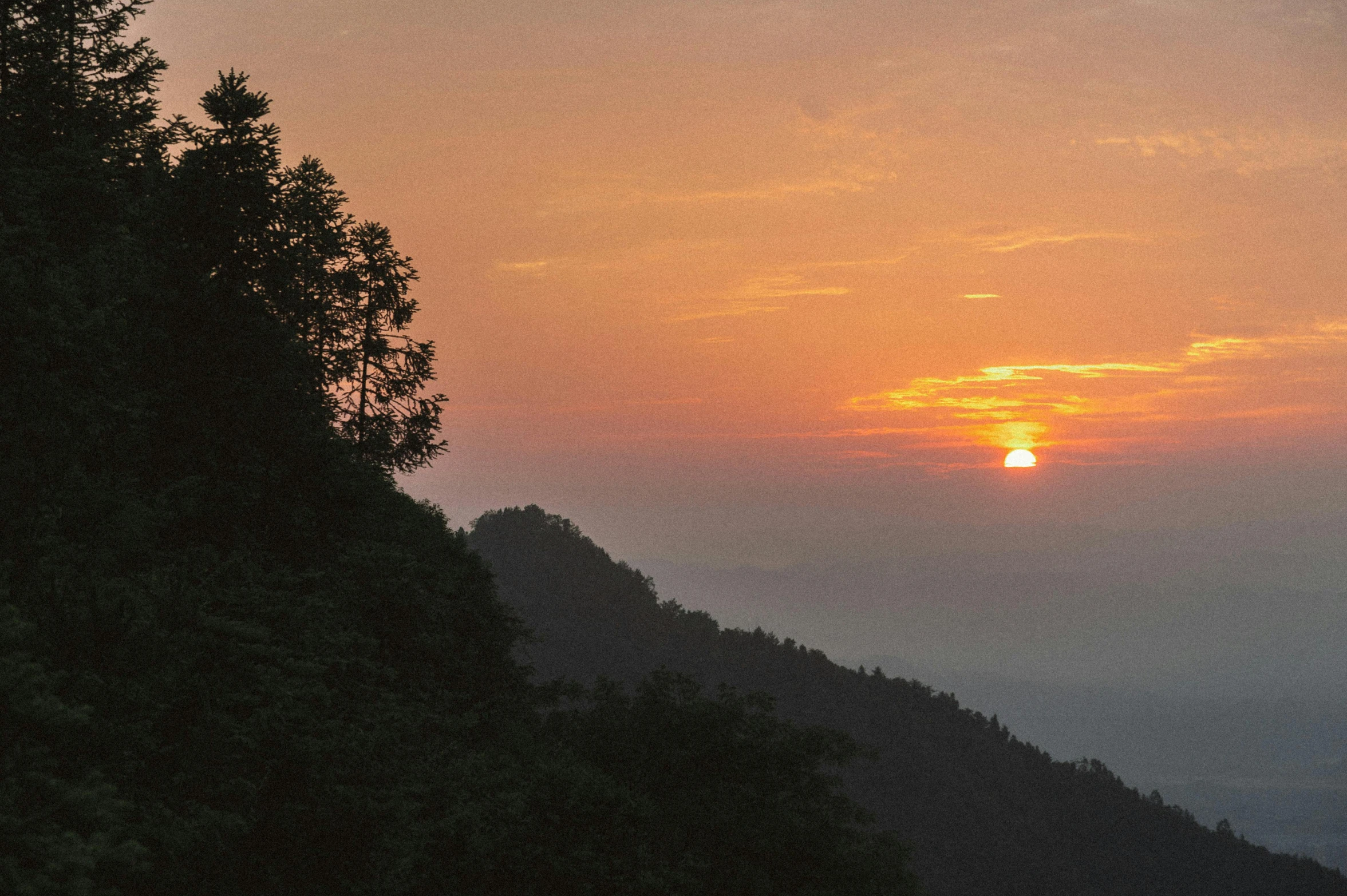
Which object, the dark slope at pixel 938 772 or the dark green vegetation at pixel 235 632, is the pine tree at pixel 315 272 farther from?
the dark slope at pixel 938 772

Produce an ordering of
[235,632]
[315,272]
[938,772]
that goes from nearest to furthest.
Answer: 1. [235,632]
2. [315,272]
3. [938,772]

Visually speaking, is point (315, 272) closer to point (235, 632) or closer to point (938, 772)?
point (235, 632)

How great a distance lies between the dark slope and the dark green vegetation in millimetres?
93076

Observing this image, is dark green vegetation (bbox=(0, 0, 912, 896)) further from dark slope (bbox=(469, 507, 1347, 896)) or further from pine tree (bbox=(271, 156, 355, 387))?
dark slope (bbox=(469, 507, 1347, 896))

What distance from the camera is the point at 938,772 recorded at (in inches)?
5571

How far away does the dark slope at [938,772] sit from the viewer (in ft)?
429

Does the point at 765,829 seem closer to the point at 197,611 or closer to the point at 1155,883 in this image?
the point at 197,611

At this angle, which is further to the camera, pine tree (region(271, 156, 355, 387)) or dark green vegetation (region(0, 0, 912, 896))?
pine tree (region(271, 156, 355, 387))

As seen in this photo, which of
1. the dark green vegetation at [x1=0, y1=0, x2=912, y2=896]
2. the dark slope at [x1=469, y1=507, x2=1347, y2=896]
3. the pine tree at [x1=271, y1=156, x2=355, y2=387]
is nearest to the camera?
the dark green vegetation at [x1=0, y1=0, x2=912, y2=896]

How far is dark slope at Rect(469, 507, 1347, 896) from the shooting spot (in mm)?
130625

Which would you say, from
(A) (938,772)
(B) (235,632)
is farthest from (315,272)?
(A) (938,772)

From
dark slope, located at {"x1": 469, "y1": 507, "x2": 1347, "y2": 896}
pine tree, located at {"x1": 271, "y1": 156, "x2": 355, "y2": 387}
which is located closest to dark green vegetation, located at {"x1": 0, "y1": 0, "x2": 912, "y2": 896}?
pine tree, located at {"x1": 271, "y1": 156, "x2": 355, "y2": 387}

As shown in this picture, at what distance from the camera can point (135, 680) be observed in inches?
645

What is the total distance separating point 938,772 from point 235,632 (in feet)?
442
